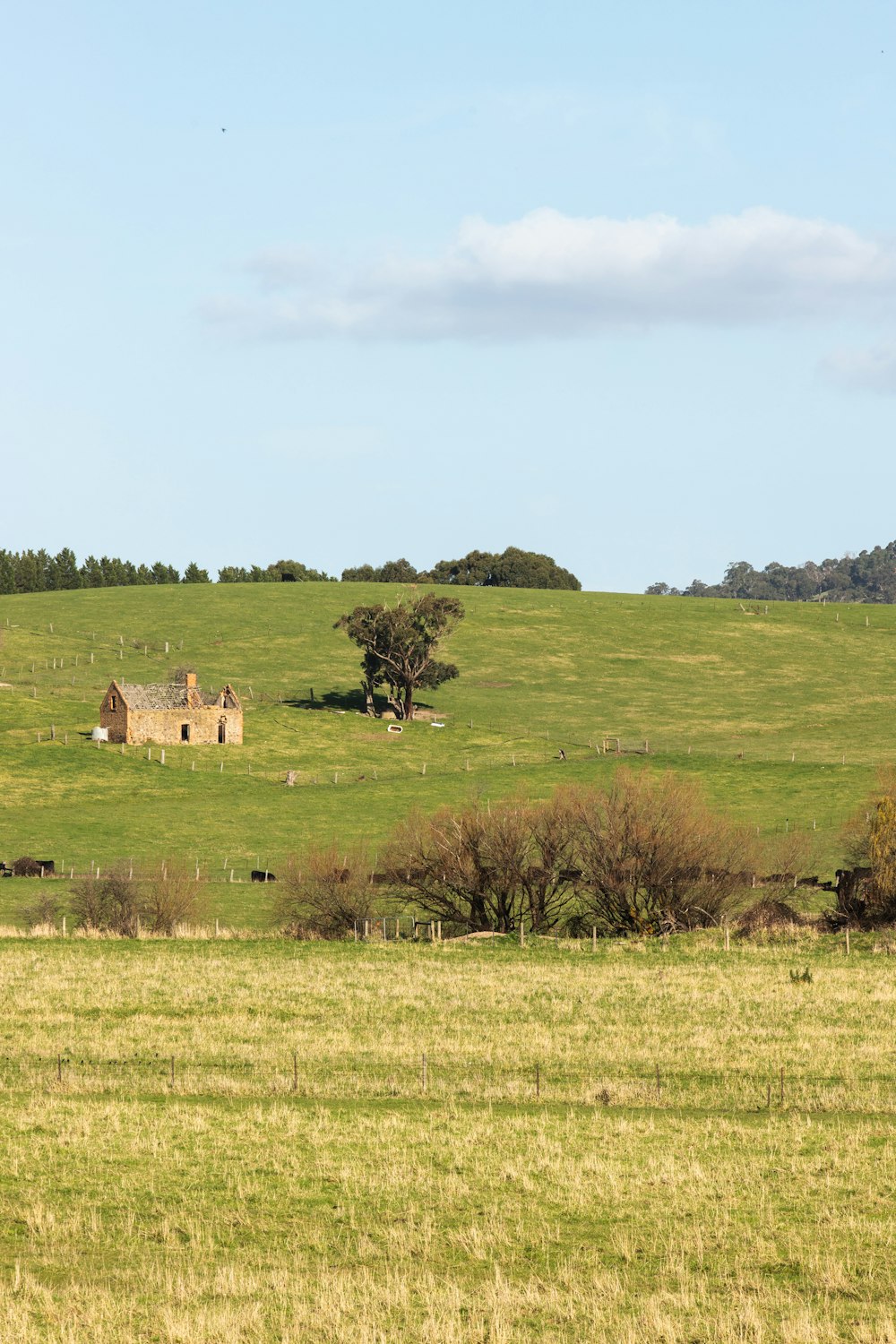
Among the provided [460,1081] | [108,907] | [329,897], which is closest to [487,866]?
[329,897]

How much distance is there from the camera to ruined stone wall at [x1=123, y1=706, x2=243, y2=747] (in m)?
109

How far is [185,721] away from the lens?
110 m

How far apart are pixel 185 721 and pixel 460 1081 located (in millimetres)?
77852

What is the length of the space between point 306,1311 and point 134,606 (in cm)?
14774

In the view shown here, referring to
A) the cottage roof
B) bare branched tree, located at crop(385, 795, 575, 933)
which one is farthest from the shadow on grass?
bare branched tree, located at crop(385, 795, 575, 933)

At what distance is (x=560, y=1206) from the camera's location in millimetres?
25125

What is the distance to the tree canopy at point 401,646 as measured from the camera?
4867 inches

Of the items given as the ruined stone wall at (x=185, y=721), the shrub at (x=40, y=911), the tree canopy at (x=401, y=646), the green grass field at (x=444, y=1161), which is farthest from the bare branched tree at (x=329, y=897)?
the tree canopy at (x=401, y=646)

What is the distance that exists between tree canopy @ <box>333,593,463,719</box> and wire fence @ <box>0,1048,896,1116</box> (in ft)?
280

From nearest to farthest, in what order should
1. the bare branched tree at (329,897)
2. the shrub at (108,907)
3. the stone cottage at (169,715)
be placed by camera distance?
the shrub at (108,907)
the bare branched tree at (329,897)
the stone cottage at (169,715)

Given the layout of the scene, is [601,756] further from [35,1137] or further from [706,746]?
[35,1137]

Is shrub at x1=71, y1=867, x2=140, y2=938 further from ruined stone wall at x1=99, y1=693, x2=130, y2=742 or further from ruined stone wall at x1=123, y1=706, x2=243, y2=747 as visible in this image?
ruined stone wall at x1=123, y1=706, x2=243, y2=747

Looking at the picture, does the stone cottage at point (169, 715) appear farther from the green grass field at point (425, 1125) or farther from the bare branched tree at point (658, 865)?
the bare branched tree at point (658, 865)

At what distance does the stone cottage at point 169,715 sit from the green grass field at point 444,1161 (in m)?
60.5
